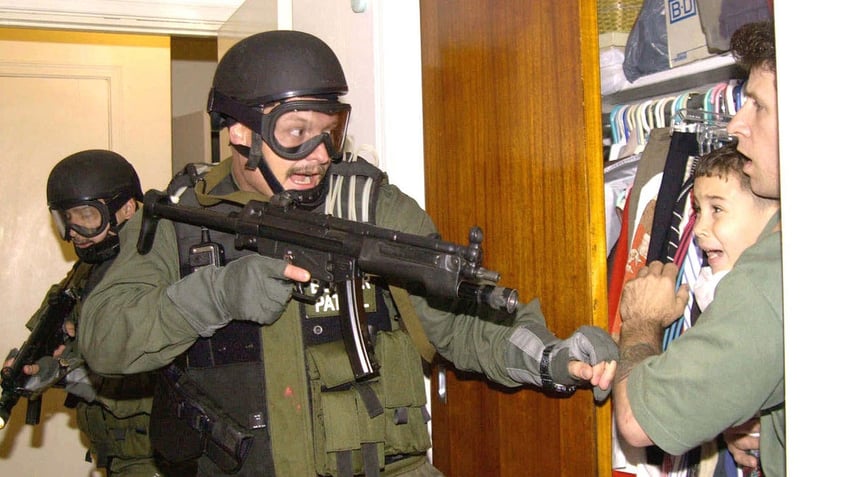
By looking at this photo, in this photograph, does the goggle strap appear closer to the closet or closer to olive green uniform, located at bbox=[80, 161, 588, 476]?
olive green uniform, located at bbox=[80, 161, 588, 476]

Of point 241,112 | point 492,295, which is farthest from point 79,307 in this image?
point 492,295

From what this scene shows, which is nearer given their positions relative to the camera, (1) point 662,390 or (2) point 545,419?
(1) point 662,390

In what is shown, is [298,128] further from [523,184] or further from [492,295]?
[492,295]

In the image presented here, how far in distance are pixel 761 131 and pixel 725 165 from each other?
30 cm

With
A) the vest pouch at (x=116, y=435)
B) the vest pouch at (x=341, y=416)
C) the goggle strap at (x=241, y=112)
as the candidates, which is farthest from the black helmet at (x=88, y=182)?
the vest pouch at (x=341, y=416)

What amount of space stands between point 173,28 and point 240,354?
1.83 m

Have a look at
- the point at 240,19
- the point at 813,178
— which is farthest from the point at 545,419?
the point at 240,19

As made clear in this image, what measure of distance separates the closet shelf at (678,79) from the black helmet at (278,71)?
89 cm

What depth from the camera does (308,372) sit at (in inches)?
73.0

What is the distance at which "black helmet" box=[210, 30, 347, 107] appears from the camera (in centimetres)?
189

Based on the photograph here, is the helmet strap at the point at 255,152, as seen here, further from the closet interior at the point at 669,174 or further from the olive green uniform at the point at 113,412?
the olive green uniform at the point at 113,412

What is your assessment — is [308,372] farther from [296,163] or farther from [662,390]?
[662,390]

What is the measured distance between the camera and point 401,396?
1.89m

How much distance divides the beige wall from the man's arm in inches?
125
